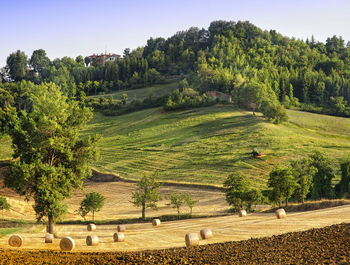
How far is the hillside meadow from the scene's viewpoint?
69.7 meters

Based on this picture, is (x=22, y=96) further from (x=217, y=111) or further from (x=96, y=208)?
(x=96, y=208)

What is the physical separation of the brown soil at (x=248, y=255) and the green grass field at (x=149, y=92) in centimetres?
13556

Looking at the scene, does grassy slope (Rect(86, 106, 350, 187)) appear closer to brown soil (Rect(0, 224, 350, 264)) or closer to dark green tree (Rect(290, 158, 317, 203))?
dark green tree (Rect(290, 158, 317, 203))

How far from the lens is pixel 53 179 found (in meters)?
29.7

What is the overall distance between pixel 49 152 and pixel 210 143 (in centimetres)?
5811

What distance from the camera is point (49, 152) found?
3081 cm

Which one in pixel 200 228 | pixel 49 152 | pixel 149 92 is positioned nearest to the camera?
pixel 200 228

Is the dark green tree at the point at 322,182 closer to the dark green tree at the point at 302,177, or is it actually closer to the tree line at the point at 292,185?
the tree line at the point at 292,185

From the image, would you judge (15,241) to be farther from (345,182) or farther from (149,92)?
(149,92)

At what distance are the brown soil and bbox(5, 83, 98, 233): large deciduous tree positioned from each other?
1231 cm

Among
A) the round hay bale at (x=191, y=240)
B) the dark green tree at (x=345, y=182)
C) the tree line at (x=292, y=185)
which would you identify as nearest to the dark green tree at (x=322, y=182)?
the tree line at (x=292, y=185)

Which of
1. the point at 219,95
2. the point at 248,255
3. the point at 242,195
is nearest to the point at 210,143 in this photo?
the point at 242,195

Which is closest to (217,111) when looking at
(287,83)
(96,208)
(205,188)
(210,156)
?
(210,156)

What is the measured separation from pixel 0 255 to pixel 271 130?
78784 millimetres
